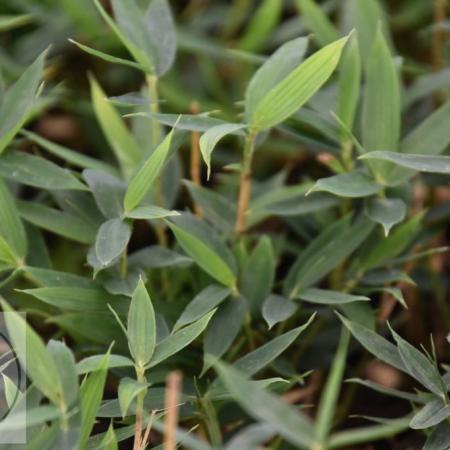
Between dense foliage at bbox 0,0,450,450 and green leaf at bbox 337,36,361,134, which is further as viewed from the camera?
green leaf at bbox 337,36,361,134

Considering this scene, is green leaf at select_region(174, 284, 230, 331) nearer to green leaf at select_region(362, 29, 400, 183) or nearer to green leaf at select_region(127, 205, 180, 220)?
green leaf at select_region(127, 205, 180, 220)

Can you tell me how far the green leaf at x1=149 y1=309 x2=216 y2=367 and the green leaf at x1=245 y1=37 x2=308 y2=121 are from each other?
0.72ft

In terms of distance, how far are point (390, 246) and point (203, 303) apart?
23 cm

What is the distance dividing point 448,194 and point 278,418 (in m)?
0.81

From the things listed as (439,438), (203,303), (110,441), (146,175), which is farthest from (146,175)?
(439,438)

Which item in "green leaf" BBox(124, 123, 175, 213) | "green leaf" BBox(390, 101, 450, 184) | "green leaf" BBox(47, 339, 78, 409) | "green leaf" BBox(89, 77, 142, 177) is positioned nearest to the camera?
"green leaf" BBox(47, 339, 78, 409)

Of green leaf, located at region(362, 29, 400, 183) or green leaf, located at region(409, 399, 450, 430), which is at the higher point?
green leaf, located at region(362, 29, 400, 183)

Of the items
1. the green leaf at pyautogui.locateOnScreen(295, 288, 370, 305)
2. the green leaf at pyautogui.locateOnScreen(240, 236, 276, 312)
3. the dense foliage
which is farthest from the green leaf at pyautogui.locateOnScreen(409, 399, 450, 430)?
the green leaf at pyautogui.locateOnScreen(240, 236, 276, 312)

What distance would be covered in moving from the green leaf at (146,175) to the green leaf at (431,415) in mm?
317

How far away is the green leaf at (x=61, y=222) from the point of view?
3.09 ft

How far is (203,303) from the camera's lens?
0.87m

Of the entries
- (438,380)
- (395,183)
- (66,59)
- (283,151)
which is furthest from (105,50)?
(438,380)

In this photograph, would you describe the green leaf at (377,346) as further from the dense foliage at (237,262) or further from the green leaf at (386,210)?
the green leaf at (386,210)

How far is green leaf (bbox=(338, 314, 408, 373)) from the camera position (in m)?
0.81
